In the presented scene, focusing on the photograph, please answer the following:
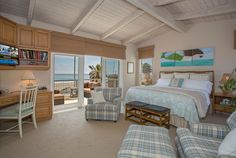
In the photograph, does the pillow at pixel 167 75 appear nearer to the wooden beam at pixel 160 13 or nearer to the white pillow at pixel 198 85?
the white pillow at pixel 198 85

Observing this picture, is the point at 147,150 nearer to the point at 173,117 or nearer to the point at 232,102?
the point at 173,117

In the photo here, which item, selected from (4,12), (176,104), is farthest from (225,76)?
(4,12)

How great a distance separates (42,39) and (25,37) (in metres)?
0.37

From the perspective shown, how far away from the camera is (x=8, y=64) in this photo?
2896 millimetres

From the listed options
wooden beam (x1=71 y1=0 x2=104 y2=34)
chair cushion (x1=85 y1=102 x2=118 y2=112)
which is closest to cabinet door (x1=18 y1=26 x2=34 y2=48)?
wooden beam (x1=71 y1=0 x2=104 y2=34)

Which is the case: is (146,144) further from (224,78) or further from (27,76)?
(224,78)

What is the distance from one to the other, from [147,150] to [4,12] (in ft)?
14.0

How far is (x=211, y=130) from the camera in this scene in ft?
5.80

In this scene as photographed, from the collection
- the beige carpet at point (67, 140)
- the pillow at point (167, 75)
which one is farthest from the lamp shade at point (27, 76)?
the pillow at point (167, 75)

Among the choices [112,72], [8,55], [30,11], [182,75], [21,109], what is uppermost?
[30,11]

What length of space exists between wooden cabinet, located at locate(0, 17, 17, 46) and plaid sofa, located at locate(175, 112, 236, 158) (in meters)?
3.70

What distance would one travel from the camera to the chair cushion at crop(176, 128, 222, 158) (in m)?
1.31

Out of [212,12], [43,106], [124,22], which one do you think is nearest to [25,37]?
[43,106]

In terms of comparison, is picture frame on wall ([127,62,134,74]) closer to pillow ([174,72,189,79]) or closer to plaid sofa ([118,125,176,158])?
pillow ([174,72,189,79])
